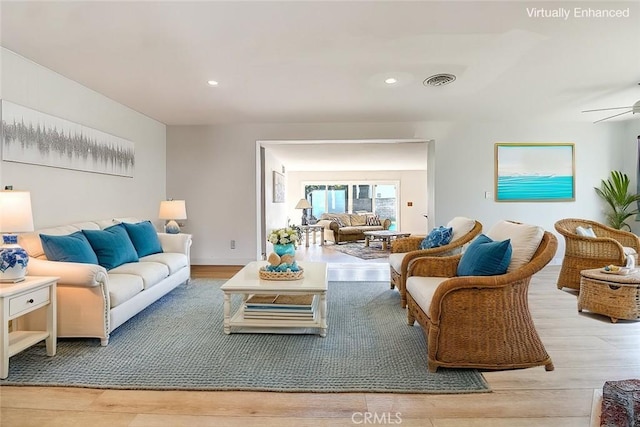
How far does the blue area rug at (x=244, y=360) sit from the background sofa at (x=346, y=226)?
6.01 m

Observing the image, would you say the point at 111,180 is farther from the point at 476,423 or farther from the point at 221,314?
the point at 476,423

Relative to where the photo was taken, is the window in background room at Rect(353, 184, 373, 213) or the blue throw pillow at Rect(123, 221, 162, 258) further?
the window in background room at Rect(353, 184, 373, 213)

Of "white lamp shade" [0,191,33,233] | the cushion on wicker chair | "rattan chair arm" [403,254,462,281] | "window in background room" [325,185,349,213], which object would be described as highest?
"window in background room" [325,185,349,213]

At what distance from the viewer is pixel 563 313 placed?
317 centimetres

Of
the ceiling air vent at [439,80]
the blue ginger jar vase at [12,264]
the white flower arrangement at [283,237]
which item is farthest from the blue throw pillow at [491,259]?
the blue ginger jar vase at [12,264]

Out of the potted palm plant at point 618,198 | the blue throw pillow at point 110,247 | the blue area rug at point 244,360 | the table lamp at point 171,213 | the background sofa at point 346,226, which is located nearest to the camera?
the blue area rug at point 244,360

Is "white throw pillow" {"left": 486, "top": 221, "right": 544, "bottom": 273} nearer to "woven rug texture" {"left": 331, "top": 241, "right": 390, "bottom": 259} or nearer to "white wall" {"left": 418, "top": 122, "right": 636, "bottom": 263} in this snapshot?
"white wall" {"left": 418, "top": 122, "right": 636, "bottom": 263}

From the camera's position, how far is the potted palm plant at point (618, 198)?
5117mm

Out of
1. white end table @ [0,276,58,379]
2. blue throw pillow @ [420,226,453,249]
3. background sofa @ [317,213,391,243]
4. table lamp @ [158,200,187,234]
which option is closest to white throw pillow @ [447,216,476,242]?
blue throw pillow @ [420,226,453,249]

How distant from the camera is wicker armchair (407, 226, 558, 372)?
203 cm

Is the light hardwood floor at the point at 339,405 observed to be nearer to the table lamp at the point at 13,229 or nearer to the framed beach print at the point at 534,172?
the table lamp at the point at 13,229

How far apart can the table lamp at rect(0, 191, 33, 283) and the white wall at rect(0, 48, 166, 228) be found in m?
0.70

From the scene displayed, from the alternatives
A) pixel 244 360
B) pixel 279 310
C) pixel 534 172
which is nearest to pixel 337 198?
pixel 534 172

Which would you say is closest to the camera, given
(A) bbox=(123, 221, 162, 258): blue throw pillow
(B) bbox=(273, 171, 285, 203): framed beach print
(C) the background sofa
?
(A) bbox=(123, 221, 162, 258): blue throw pillow
